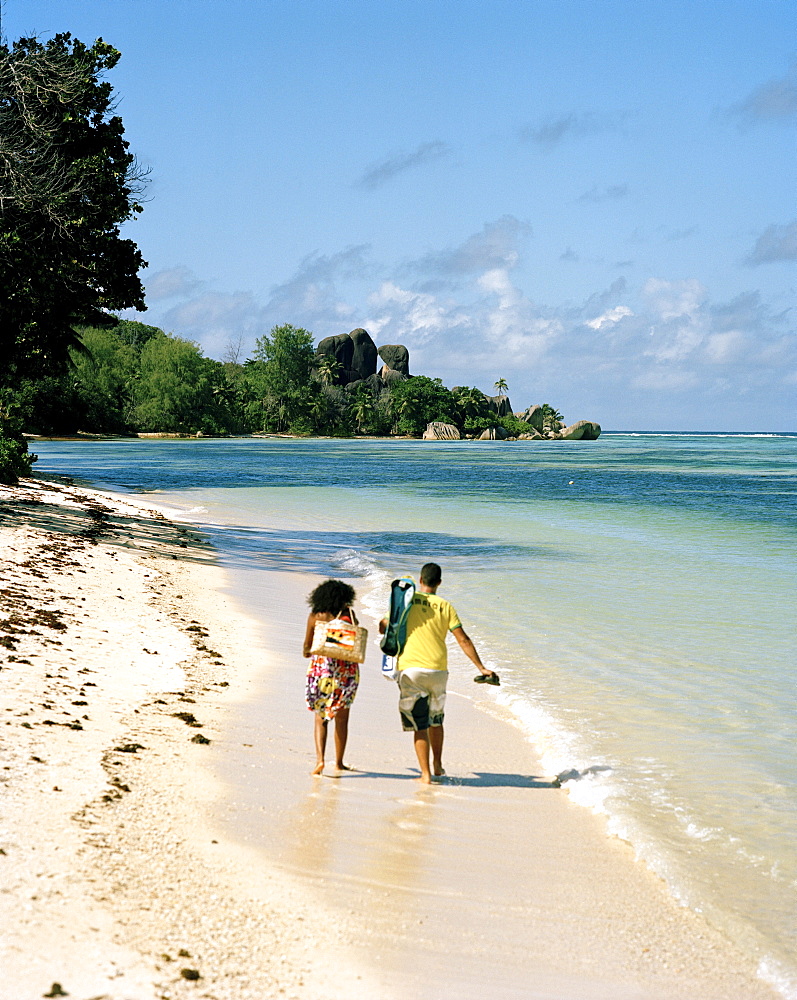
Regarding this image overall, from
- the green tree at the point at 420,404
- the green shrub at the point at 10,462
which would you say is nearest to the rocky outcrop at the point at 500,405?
the green tree at the point at 420,404

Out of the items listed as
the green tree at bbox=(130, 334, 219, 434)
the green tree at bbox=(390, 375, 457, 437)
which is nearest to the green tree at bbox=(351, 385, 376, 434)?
the green tree at bbox=(390, 375, 457, 437)

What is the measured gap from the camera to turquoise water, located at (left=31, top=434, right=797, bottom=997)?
613 centimetres

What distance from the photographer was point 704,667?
36.2ft

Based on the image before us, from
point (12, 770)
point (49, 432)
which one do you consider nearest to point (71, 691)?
point (12, 770)

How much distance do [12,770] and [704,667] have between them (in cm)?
786

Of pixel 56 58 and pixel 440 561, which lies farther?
pixel 440 561

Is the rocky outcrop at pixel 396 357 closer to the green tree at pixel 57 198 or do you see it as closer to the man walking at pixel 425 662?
the green tree at pixel 57 198

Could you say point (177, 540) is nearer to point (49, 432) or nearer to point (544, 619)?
point (544, 619)

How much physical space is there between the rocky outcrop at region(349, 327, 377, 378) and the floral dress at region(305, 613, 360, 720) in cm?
18117

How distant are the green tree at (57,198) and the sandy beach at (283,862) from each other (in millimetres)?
10131

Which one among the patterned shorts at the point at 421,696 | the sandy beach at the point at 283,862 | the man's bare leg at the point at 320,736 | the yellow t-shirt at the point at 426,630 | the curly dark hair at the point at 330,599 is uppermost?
the curly dark hair at the point at 330,599

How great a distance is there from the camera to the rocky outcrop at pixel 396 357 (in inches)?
7539

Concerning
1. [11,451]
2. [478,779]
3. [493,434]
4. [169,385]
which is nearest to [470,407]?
[493,434]

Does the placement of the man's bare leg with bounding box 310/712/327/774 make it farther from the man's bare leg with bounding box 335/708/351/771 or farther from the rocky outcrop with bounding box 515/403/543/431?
the rocky outcrop with bounding box 515/403/543/431
